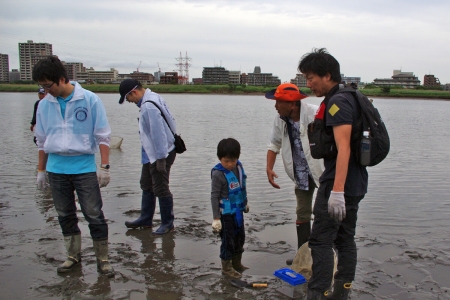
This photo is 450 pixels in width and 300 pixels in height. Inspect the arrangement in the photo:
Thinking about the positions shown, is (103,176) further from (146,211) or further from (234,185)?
(146,211)

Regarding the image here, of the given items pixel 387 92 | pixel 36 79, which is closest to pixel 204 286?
pixel 36 79

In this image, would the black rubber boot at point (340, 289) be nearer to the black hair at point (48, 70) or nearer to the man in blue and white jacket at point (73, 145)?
the man in blue and white jacket at point (73, 145)

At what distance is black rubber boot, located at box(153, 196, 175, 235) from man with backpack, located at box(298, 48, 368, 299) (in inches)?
95.4

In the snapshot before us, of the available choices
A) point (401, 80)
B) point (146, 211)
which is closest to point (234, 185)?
point (146, 211)

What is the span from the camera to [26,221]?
19.0ft

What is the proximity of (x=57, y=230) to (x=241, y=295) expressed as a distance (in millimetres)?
2769

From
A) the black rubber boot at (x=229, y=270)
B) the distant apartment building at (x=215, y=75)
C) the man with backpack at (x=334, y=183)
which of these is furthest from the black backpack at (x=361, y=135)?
the distant apartment building at (x=215, y=75)

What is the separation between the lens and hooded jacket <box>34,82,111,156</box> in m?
4.02

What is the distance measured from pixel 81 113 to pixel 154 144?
1.23m

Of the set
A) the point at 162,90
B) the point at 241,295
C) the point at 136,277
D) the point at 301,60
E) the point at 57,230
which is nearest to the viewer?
the point at 301,60

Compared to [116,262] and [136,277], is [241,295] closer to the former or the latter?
[136,277]

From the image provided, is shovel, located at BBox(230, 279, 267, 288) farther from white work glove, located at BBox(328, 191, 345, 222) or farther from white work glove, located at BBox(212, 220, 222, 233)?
white work glove, located at BBox(328, 191, 345, 222)

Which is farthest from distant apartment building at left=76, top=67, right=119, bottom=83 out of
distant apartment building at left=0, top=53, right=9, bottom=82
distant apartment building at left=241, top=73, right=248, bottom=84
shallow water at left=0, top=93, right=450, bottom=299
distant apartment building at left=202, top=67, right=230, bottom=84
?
shallow water at left=0, top=93, right=450, bottom=299

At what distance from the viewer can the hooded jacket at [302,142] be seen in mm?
4062
